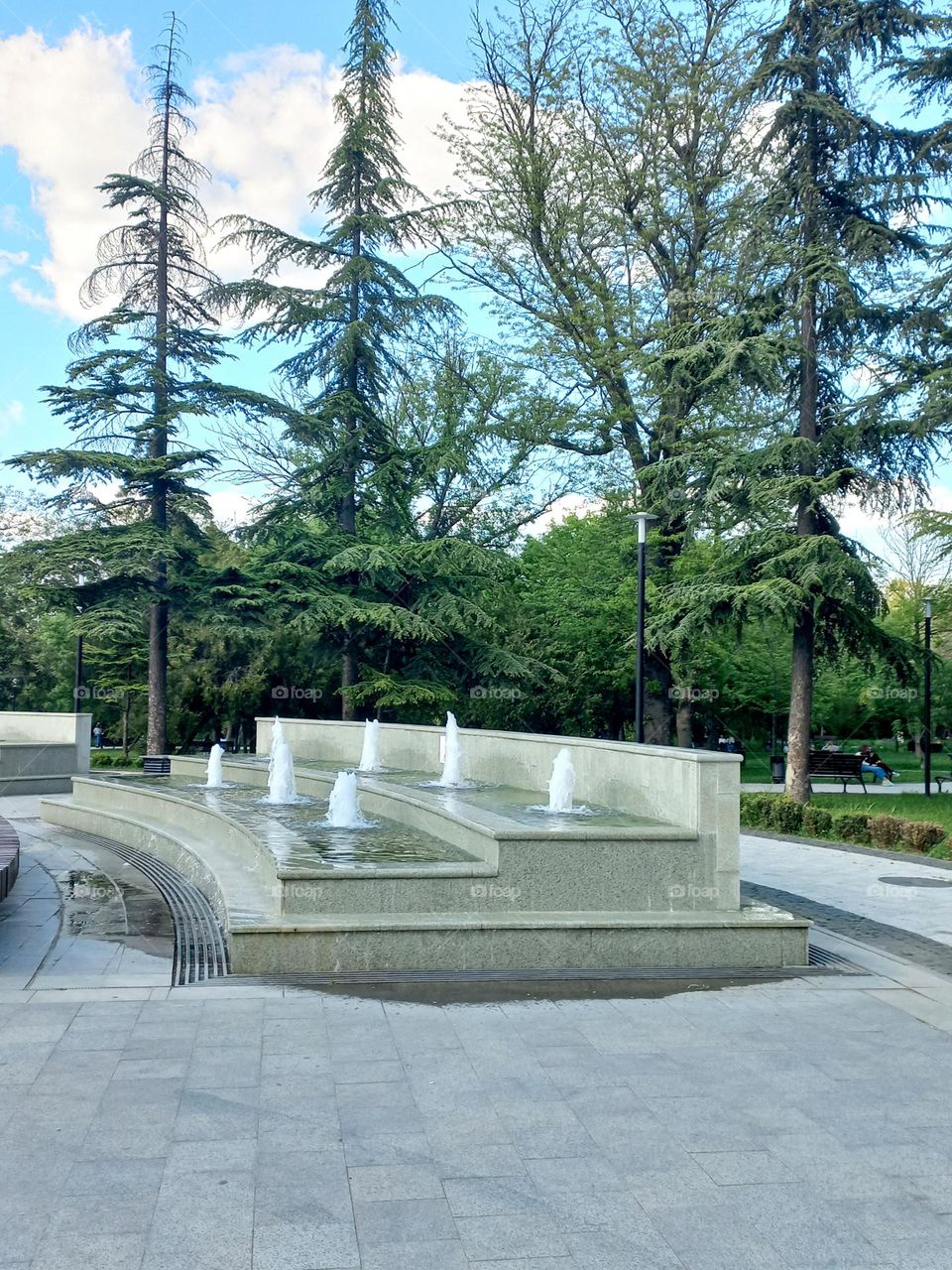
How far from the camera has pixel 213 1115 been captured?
16.3 ft

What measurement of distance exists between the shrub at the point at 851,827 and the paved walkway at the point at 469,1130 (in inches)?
346

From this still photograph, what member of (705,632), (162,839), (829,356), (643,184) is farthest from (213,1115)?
(643,184)

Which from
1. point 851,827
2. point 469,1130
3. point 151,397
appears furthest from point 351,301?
point 469,1130

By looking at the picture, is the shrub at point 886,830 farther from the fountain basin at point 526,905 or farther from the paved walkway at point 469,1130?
the paved walkway at point 469,1130

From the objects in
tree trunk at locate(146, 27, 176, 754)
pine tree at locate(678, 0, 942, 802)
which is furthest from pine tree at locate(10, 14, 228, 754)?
pine tree at locate(678, 0, 942, 802)

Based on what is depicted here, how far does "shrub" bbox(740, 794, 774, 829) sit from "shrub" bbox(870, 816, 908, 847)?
2.40m

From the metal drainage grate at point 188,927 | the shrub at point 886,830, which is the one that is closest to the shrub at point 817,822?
the shrub at point 886,830

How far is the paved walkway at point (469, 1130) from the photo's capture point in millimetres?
3893

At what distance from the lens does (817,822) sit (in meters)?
16.6

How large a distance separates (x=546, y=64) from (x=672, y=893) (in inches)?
941

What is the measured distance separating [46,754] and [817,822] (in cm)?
1562

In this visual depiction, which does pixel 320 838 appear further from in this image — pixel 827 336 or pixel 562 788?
pixel 827 336

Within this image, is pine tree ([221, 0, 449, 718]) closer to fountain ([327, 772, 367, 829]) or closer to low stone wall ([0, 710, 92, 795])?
low stone wall ([0, 710, 92, 795])

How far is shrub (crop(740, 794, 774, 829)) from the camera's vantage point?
701 inches
